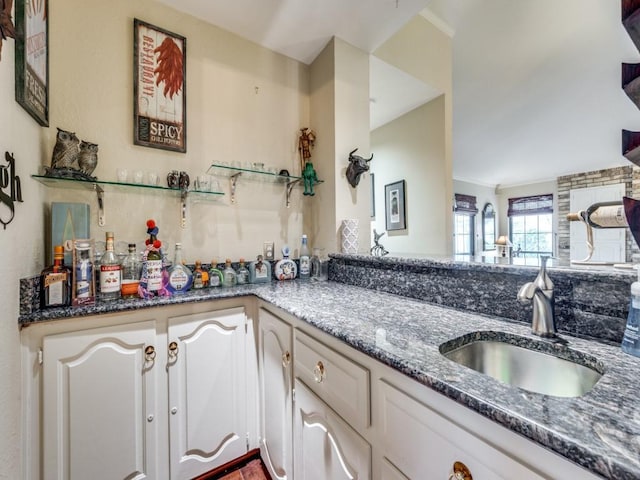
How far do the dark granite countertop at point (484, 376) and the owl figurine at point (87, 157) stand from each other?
63 centimetres

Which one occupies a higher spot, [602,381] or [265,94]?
[265,94]

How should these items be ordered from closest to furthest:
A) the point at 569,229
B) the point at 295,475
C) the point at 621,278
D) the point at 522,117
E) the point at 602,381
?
the point at 602,381 < the point at 621,278 < the point at 295,475 < the point at 522,117 < the point at 569,229

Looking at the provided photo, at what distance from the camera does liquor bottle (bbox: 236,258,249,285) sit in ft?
5.29

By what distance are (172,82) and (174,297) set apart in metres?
1.20

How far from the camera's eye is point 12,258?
0.90m

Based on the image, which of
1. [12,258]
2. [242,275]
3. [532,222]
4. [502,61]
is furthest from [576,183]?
[12,258]

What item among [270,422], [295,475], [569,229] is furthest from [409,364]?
[569,229]

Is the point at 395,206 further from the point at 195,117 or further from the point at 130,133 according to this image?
the point at 130,133

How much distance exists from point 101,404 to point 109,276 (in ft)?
1.63

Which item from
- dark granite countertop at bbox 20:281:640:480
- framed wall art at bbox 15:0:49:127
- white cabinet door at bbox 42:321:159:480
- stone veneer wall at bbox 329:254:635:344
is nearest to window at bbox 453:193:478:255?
stone veneer wall at bbox 329:254:635:344

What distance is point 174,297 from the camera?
48.3 inches

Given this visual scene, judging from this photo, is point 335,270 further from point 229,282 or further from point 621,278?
point 621,278

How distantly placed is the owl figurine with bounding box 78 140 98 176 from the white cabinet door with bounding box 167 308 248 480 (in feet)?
2.60

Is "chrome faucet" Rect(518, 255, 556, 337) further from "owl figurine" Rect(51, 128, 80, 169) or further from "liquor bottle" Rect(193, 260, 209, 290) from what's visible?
"owl figurine" Rect(51, 128, 80, 169)
